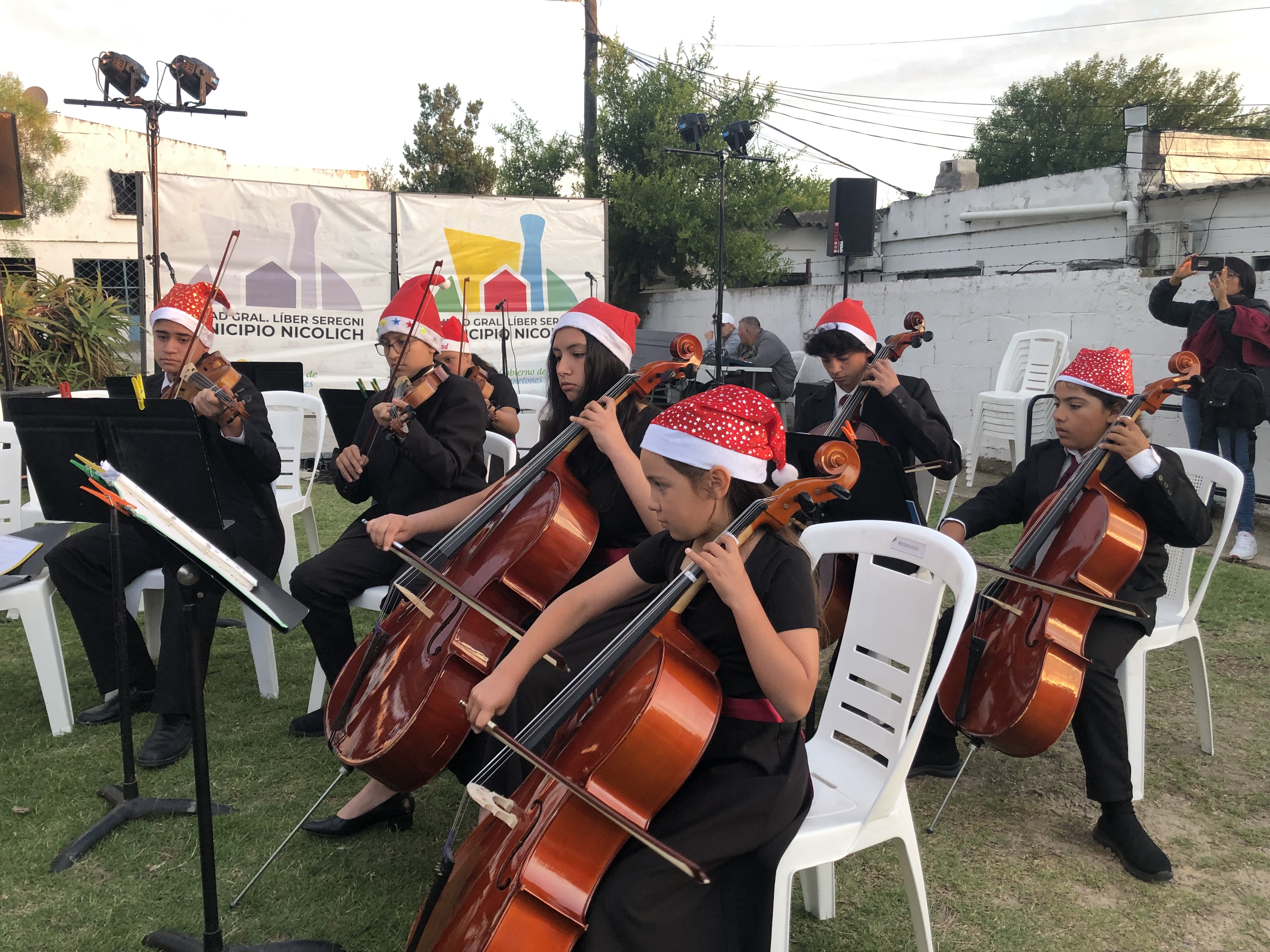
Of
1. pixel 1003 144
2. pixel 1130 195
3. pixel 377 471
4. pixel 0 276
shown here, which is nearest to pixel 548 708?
pixel 377 471

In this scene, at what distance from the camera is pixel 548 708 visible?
164cm

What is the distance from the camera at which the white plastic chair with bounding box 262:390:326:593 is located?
4059 mm

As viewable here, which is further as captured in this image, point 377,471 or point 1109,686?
point 377,471

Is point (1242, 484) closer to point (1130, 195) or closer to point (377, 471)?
point (377, 471)

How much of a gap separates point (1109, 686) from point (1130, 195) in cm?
1151

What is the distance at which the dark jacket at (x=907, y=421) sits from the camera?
3238mm

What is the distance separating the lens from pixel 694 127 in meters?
8.59

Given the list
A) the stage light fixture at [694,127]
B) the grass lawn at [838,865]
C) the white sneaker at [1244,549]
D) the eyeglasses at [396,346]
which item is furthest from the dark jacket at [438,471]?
the stage light fixture at [694,127]

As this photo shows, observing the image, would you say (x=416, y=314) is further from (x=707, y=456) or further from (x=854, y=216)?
(x=854, y=216)

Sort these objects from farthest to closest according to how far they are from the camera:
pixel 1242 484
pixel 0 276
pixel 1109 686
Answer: pixel 0 276 < pixel 1242 484 < pixel 1109 686

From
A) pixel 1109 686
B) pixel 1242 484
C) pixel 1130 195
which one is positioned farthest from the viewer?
pixel 1130 195

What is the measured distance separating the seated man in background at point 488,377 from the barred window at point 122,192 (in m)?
16.5

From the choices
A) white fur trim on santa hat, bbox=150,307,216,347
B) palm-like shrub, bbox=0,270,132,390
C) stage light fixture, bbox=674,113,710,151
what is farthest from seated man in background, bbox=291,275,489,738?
palm-like shrub, bbox=0,270,132,390

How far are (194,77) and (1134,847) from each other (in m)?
8.20
